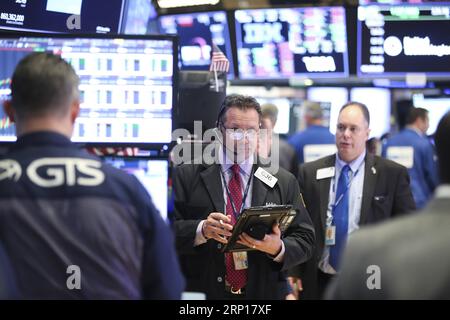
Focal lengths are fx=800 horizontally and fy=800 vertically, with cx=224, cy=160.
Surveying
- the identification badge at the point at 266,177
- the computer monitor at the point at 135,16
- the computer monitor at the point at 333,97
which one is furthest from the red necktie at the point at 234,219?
the computer monitor at the point at 333,97

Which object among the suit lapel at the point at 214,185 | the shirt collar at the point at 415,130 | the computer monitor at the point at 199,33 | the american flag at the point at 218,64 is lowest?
the suit lapel at the point at 214,185

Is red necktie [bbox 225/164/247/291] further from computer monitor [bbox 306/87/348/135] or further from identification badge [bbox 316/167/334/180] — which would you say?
computer monitor [bbox 306/87/348/135]

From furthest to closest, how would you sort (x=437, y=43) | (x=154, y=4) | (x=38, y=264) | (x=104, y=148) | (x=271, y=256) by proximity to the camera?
(x=154, y=4), (x=437, y=43), (x=271, y=256), (x=104, y=148), (x=38, y=264)

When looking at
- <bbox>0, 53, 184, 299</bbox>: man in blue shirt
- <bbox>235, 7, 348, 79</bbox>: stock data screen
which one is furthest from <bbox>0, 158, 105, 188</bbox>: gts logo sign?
<bbox>235, 7, 348, 79</bbox>: stock data screen

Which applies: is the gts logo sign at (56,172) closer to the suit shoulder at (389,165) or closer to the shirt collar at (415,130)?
the suit shoulder at (389,165)

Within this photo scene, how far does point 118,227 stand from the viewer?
2303 mm

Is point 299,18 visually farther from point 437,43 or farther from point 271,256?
point 271,256

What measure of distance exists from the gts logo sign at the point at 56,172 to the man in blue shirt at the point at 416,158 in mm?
4779

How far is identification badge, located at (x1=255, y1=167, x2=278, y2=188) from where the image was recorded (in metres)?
3.96

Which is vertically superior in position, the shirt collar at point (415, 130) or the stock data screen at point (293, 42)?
the stock data screen at point (293, 42)

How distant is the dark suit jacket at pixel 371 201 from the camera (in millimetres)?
4613

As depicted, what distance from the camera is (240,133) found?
391 centimetres

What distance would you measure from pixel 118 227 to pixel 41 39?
1.61 metres
